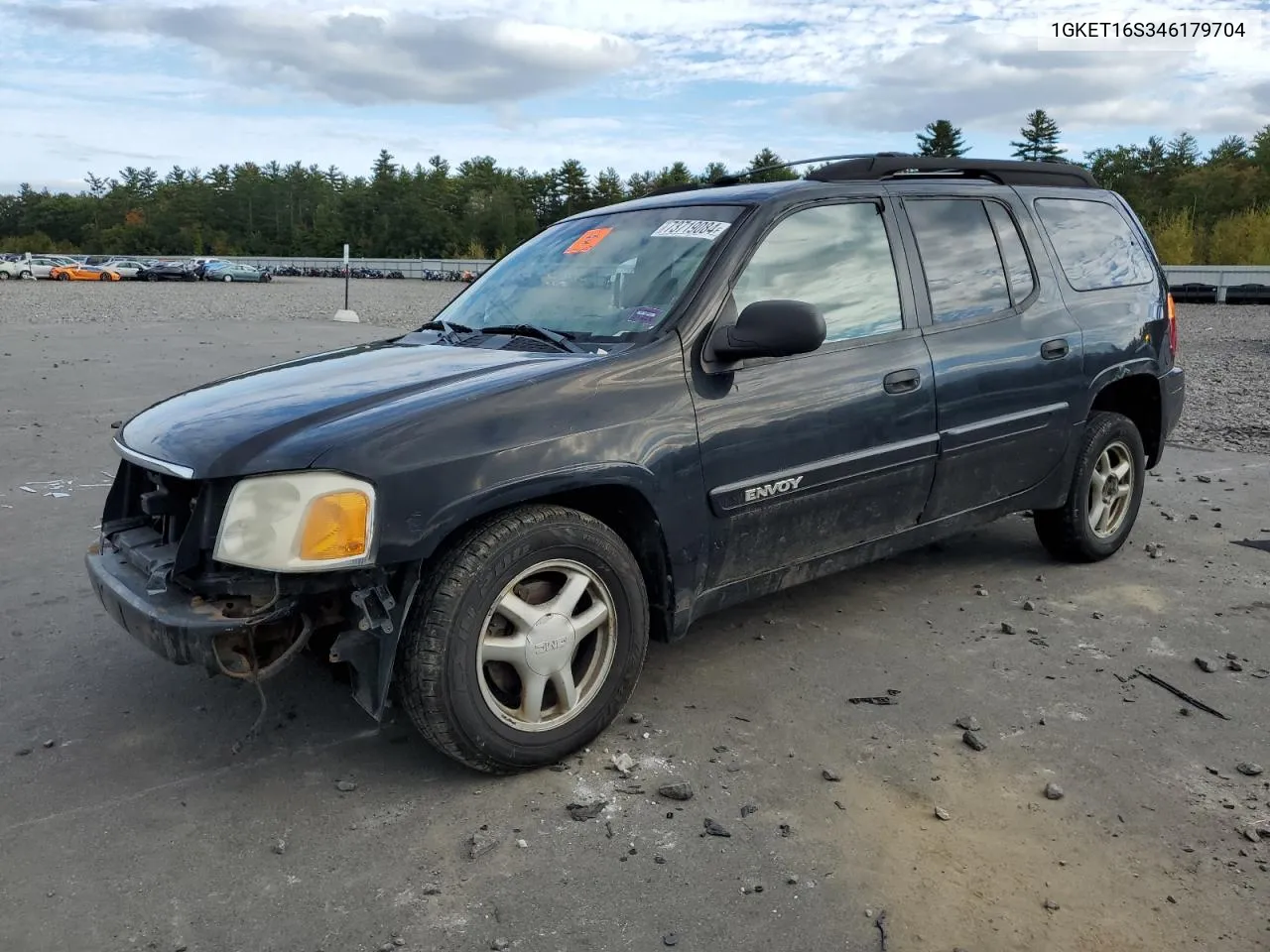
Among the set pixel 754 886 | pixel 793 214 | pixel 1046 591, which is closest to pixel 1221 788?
pixel 754 886

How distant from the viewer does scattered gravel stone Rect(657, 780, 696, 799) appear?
3035 millimetres

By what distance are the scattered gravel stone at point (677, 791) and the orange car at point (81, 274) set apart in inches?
2457

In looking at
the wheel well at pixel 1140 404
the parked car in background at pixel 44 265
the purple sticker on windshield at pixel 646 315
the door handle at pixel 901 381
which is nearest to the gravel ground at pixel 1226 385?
the wheel well at pixel 1140 404

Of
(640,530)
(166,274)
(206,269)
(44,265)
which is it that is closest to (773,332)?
(640,530)

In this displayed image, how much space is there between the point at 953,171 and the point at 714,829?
10.3 feet

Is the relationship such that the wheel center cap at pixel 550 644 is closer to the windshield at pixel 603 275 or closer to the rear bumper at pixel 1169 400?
the windshield at pixel 603 275

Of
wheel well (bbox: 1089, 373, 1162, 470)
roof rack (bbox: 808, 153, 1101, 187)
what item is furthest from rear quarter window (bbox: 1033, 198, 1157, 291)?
wheel well (bbox: 1089, 373, 1162, 470)

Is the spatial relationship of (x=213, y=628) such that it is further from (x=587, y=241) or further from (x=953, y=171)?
(x=953, y=171)

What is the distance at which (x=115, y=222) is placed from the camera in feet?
403

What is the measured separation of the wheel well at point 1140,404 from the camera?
523 centimetres

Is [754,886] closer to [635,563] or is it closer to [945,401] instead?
[635,563]

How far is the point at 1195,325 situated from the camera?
75.9 feet

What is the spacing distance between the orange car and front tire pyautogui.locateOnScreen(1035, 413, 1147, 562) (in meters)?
61.5

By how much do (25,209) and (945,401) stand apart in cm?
14238
